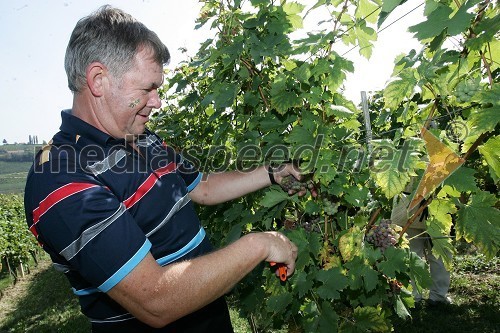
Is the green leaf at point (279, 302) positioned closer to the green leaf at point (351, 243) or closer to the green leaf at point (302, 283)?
the green leaf at point (302, 283)

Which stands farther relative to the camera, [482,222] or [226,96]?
[226,96]

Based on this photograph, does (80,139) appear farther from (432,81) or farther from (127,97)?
(432,81)

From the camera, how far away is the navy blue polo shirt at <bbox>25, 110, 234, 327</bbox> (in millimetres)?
1456

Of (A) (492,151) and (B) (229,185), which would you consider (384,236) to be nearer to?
(A) (492,151)

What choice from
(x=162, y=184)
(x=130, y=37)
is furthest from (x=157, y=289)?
(x=130, y=37)

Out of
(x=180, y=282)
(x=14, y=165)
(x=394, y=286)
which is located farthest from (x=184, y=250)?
(x=14, y=165)

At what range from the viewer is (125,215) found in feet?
5.07

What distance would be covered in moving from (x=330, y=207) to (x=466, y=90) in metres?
0.84

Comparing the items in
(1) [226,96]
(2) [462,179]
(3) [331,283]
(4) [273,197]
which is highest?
(1) [226,96]

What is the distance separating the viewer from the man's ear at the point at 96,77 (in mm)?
1789

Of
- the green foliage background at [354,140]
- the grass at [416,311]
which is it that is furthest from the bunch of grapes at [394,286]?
the grass at [416,311]

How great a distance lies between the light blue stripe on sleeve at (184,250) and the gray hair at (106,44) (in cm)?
89

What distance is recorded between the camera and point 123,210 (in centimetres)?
155

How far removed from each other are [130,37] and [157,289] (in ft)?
3.71
